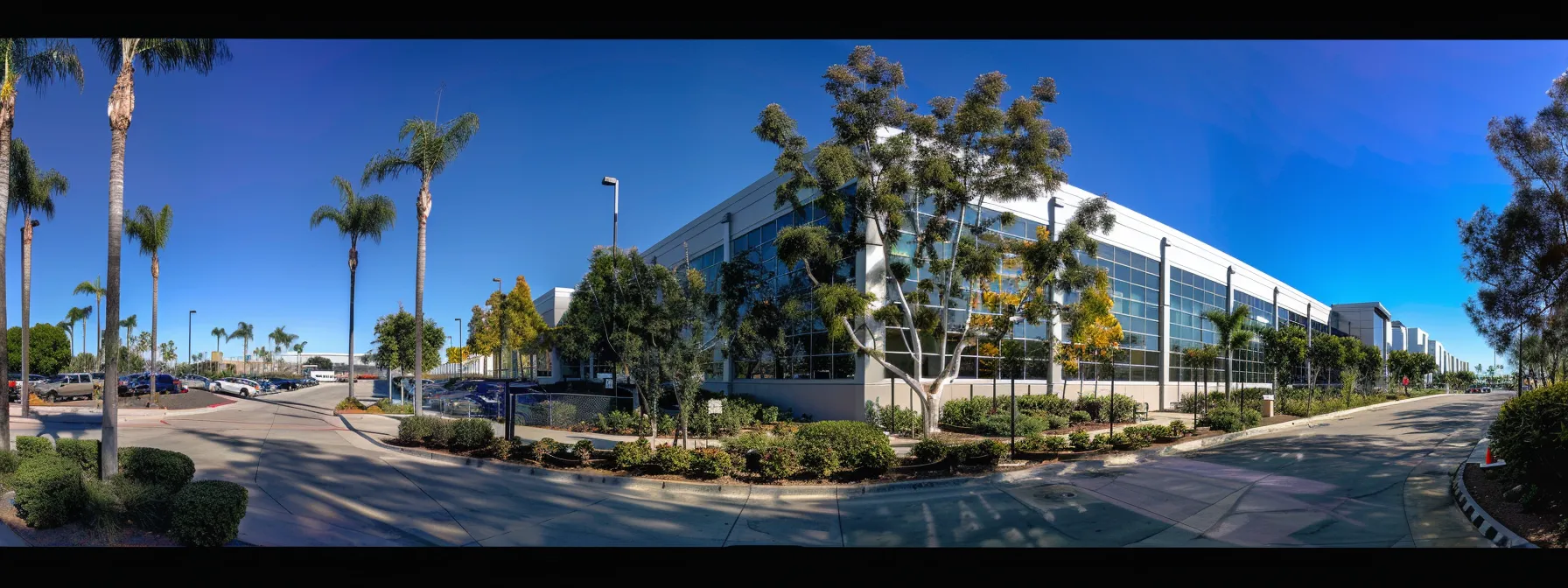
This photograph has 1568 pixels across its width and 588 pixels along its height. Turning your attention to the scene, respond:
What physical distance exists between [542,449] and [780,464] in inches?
186

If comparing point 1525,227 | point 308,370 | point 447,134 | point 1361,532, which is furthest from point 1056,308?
point 308,370

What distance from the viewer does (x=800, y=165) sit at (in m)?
16.7

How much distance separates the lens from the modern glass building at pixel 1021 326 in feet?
67.8

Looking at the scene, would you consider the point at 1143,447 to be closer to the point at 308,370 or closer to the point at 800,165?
the point at 800,165

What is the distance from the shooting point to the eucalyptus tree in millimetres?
16375

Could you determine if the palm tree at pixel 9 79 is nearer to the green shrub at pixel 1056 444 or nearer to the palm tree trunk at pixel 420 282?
the palm tree trunk at pixel 420 282

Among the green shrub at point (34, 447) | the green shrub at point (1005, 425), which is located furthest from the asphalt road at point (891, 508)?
the green shrub at point (1005, 425)

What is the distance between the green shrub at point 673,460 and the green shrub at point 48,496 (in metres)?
6.83

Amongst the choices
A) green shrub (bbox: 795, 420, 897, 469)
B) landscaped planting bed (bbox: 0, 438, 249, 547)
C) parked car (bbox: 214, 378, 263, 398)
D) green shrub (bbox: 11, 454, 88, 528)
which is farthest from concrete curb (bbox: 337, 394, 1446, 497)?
parked car (bbox: 214, 378, 263, 398)

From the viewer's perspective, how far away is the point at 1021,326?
80.8 feet

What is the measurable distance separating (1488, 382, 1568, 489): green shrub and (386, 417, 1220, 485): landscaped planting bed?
237 inches

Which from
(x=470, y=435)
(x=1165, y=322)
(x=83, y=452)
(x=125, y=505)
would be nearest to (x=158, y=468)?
(x=125, y=505)

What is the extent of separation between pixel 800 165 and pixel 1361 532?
1222 centimetres

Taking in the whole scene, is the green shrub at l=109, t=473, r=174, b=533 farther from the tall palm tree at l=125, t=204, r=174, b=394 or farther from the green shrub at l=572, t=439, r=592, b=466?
the tall palm tree at l=125, t=204, r=174, b=394
